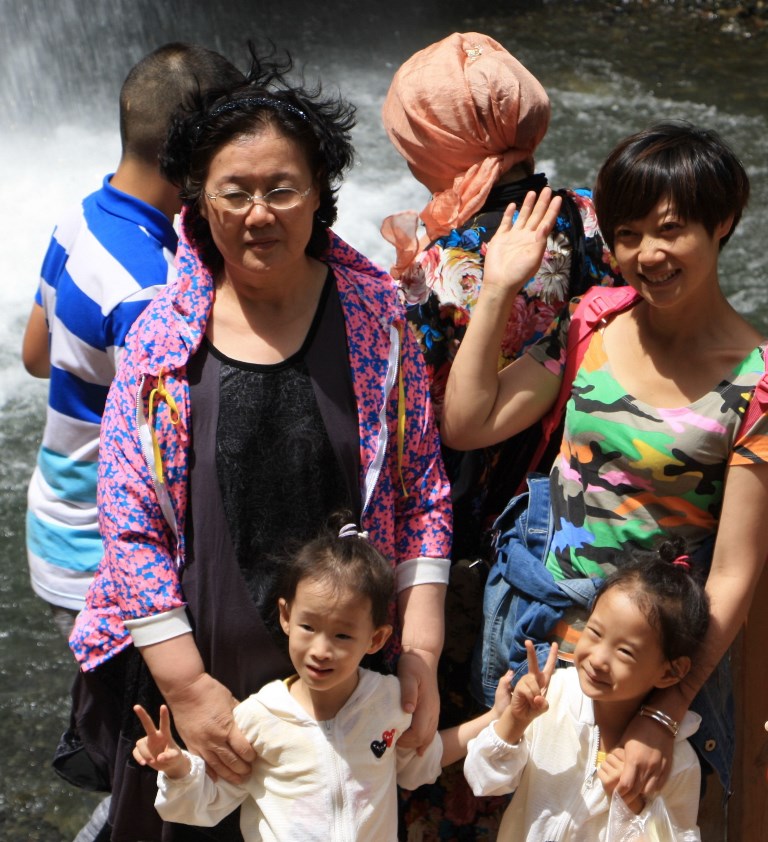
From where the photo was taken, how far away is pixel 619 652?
7.62ft

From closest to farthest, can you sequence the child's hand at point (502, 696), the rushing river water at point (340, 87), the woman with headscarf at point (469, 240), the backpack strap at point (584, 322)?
the child's hand at point (502, 696) < the backpack strap at point (584, 322) < the woman with headscarf at point (469, 240) < the rushing river water at point (340, 87)

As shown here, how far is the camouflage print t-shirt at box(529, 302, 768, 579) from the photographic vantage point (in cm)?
230

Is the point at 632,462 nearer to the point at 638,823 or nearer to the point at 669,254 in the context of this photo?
the point at 669,254

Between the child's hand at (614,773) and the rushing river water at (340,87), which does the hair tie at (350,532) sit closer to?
the child's hand at (614,773)

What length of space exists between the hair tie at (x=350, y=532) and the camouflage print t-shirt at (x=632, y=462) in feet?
1.38

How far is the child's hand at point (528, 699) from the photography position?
7.61 ft

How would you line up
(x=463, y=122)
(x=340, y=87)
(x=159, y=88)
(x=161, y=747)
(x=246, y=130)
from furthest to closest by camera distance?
(x=340, y=87) < (x=159, y=88) < (x=463, y=122) < (x=246, y=130) < (x=161, y=747)

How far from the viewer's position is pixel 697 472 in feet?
7.64

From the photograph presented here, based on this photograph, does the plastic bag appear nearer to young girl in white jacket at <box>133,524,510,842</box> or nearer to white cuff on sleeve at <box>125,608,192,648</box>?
young girl in white jacket at <box>133,524,510,842</box>

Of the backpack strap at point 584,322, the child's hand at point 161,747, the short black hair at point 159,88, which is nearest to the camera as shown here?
the child's hand at point 161,747

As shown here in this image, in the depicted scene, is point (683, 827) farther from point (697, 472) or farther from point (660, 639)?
point (697, 472)

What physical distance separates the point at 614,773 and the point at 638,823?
0.11 meters

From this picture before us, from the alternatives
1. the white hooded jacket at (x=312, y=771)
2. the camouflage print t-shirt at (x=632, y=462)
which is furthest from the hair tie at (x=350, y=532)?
the camouflage print t-shirt at (x=632, y=462)

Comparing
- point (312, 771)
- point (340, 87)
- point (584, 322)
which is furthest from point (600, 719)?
point (340, 87)
